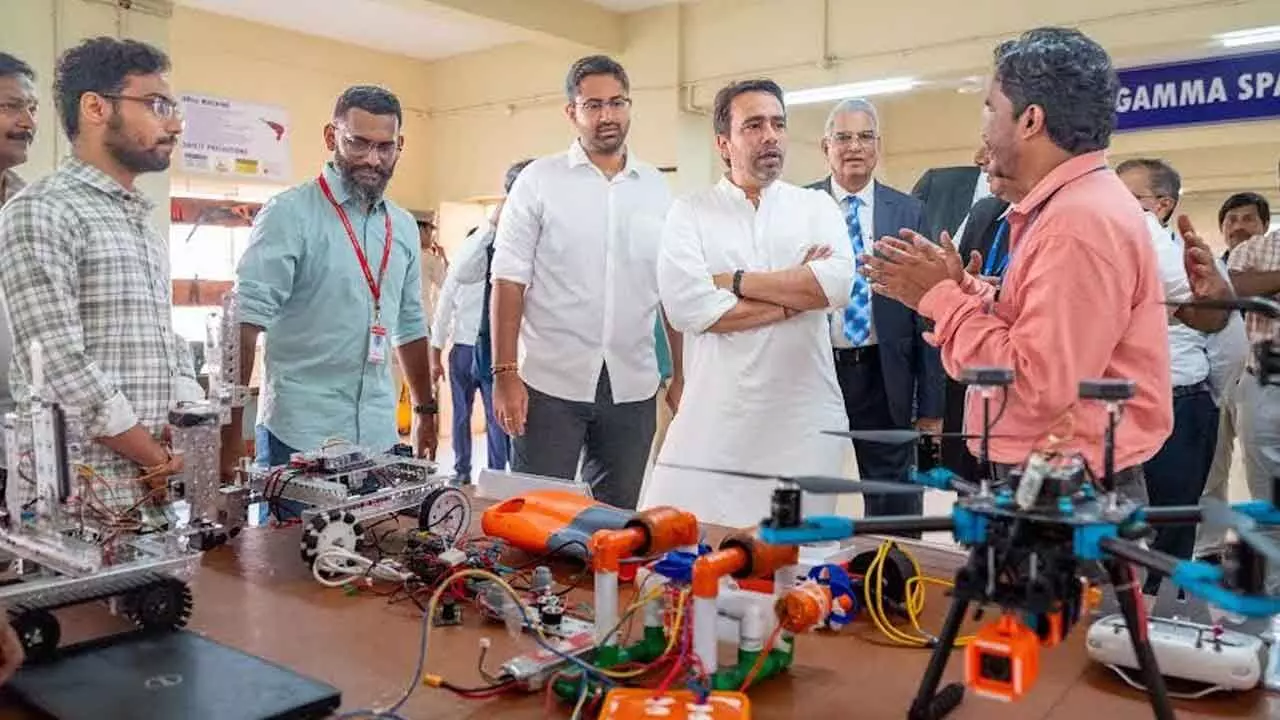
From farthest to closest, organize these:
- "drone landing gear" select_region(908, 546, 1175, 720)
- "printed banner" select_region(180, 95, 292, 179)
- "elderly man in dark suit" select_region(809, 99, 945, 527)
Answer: "printed banner" select_region(180, 95, 292, 179), "elderly man in dark suit" select_region(809, 99, 945, 527), "drone landing gear" select_region(908, 546, 1175, 720)

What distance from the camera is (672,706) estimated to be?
1010 millimetres

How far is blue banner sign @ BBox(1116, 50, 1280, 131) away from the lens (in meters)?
4.84

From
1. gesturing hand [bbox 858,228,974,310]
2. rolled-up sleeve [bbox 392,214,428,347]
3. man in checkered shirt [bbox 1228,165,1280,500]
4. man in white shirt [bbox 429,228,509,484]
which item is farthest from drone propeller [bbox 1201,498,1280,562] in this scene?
man in white shirt [bbox 429,228,509,484]

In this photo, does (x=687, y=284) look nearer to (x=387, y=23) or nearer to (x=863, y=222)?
(x=863, y=222)

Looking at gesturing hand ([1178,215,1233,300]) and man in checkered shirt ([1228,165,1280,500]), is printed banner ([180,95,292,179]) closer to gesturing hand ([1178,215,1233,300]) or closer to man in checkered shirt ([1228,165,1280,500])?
man in checkered shirt ([1228,165,1280,500])

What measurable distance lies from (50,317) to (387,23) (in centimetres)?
573

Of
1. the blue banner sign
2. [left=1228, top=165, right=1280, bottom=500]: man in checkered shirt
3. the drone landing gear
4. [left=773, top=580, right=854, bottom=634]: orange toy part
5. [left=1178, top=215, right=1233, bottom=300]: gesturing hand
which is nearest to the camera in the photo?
the drone landing gear

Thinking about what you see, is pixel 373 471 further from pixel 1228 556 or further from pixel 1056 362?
pixel 1228 556

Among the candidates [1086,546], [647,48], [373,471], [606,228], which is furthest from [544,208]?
[647,48]

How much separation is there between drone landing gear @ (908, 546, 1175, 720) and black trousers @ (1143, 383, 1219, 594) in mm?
2191

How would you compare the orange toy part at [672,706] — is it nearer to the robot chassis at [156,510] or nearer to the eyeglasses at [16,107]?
the robot chassis at [156,510]

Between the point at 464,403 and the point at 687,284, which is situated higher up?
the point at 687,284

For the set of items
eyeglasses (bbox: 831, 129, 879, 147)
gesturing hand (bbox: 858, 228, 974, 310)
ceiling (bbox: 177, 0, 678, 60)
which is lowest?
gesturing hand (bbox: 858, 228, 974, 310)

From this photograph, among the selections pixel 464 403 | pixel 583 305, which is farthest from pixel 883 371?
pixel 464 403
